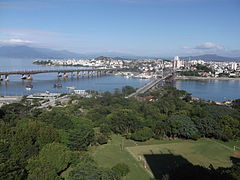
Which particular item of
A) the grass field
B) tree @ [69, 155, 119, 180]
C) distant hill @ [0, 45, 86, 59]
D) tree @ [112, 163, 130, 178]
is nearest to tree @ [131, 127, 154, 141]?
the grass field

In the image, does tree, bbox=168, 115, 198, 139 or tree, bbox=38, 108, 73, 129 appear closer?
tree, bbox=38, 108, 73, 129

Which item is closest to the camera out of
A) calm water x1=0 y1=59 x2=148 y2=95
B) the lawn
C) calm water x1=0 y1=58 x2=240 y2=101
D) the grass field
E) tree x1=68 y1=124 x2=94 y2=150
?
the lawn

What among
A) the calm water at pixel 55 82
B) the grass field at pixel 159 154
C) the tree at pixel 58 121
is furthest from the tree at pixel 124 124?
the calm water at pixel 55 82

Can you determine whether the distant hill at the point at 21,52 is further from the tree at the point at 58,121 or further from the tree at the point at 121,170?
the tree at the point at 121,170

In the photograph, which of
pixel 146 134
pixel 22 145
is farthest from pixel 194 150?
pixel 22 145

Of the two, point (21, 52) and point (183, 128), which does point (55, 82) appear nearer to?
point (183, 128)

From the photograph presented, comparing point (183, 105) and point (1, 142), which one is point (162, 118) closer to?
point (183, 105)

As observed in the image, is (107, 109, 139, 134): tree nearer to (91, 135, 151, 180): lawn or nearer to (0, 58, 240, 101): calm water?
(91, 135, 151, 180): lawn
